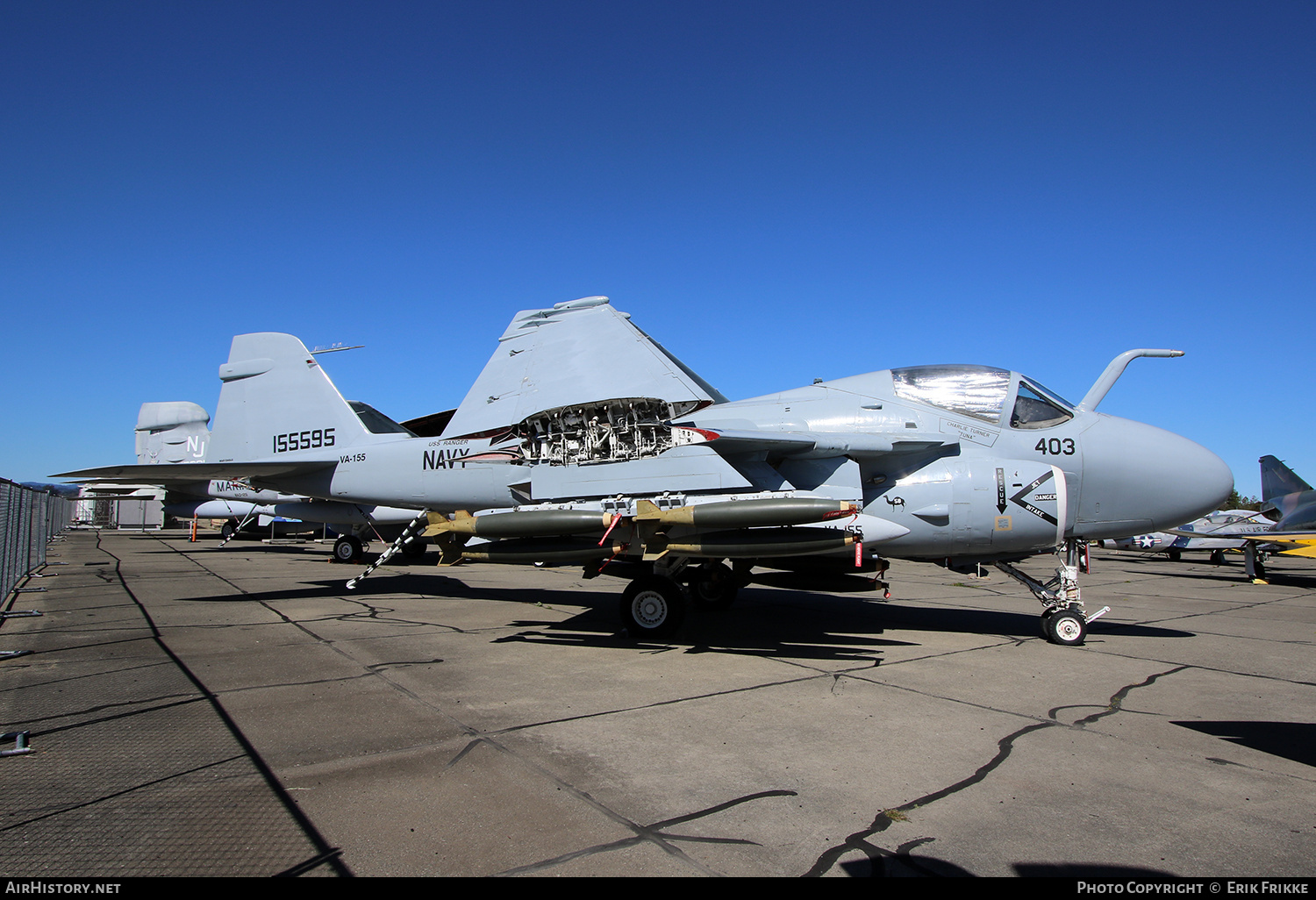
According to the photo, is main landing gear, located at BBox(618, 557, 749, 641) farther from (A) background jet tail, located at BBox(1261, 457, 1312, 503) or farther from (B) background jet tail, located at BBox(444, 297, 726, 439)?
(A) background jet tail, located at BBox(1261, 457, 1312, 503)

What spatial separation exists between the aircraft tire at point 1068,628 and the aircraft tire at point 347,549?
18.8 meters

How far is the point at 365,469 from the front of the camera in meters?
11.2

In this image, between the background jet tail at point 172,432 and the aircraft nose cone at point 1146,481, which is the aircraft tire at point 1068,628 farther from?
the background jet tail at point 172,432

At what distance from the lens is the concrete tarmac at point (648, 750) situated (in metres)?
2.98

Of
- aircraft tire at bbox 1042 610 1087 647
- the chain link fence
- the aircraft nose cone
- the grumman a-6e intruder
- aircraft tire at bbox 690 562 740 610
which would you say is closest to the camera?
the grumman a-6e intruder

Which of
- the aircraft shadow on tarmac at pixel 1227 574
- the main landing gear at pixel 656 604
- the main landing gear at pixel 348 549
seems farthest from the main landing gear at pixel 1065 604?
the main landing gear at pixel 348 549

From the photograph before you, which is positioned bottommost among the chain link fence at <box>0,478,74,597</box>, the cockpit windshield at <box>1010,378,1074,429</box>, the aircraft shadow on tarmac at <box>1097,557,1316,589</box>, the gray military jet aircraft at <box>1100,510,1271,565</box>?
the aircraft shadow on tarmac at <box>1097,557,1316,589</box>

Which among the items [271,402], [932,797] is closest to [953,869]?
[932,797]

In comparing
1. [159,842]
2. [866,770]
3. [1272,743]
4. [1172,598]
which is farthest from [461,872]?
[1172,598]

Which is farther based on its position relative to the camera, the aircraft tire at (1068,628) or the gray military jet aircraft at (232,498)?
the gray military jet aircraft at (232,498)

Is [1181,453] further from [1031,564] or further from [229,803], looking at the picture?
[1031,564]

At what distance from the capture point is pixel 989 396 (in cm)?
812

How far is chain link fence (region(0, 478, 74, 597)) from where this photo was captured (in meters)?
10.1

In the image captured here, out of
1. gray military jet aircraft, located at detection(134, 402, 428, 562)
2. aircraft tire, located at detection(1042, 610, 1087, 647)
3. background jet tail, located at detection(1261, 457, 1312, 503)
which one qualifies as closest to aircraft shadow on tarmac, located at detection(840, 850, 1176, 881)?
aircraft tire, located at detection(1042, 610, 1087, 647)
